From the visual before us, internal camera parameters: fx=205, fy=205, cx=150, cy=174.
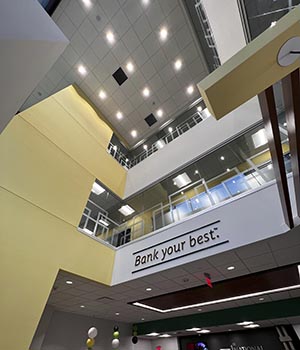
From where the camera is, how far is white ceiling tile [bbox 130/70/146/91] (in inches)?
375

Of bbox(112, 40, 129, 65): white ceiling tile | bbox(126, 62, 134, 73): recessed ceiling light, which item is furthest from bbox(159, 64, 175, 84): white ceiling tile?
bbox(112, 40, 129, 65): white ceiling tile

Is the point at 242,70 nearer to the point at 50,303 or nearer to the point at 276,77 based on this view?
the point at 276,77

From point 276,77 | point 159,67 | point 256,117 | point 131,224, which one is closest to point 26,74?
point 276,77

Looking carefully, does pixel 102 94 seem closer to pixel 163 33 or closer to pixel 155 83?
pixel 155 83

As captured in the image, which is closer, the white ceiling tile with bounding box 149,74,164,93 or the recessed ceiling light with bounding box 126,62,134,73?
the recessed ceiling light with bounding box 126,62,134,73

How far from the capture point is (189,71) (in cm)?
962

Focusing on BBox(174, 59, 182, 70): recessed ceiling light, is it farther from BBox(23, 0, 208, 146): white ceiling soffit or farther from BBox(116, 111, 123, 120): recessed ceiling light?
BBox(116, 111, 123, 120): recessed ceiling light

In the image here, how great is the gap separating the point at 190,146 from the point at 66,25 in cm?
675

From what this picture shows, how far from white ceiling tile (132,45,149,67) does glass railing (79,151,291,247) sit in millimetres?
6096

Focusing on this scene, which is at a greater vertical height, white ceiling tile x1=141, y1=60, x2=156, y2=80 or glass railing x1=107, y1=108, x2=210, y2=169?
white ceiling tile x1=141, y1=60, x2=156, y2=80

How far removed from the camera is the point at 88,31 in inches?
323

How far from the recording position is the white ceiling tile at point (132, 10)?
297 inches

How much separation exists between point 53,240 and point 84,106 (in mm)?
6475

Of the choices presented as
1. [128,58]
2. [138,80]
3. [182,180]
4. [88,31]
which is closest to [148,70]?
[138,80]
